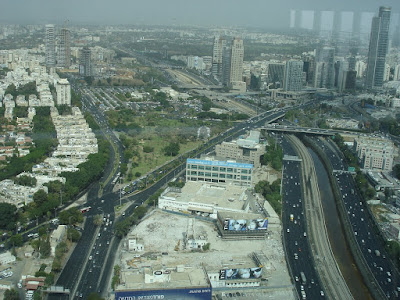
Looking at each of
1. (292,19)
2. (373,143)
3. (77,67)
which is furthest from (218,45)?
(373,143)

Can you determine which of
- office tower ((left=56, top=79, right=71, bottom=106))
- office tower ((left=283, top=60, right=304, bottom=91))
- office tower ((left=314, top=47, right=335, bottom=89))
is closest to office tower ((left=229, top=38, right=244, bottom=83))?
office tower ((left=283, top=60, right=304, bottom=91))

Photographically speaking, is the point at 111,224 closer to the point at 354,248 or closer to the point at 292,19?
the point at 354,248

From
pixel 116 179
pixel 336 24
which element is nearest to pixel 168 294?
pixel 116 179

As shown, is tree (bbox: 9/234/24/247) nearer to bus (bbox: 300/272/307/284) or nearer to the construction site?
the construction site

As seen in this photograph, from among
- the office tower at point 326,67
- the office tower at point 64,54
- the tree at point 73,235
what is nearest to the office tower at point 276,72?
the office tower at point 326,67

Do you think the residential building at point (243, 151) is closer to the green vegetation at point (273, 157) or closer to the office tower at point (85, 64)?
the green vegetation at point (273, 157)

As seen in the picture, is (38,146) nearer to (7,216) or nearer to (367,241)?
(7,216)
